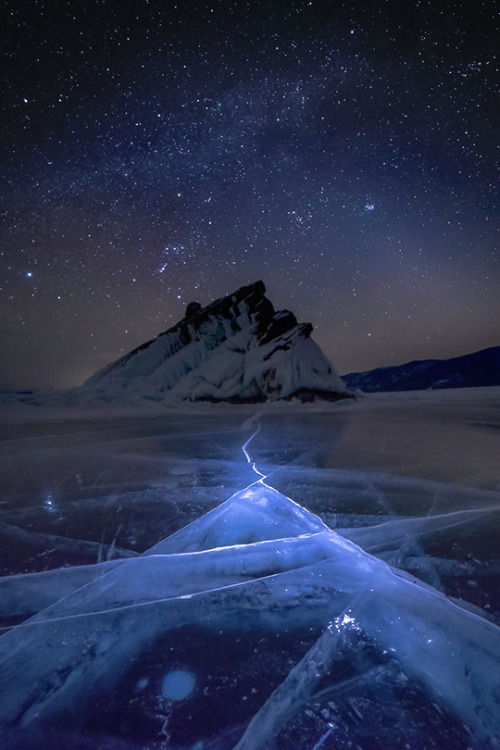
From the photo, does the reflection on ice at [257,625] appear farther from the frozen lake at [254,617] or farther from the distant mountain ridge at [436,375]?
the distant mountain ridge at [436,375]

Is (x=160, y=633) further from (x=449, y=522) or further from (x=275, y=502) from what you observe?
(x=449, y=522)

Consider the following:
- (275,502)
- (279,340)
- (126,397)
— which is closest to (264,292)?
(279,340)

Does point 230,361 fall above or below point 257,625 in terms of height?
above

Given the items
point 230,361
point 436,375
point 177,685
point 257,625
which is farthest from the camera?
point 436,375

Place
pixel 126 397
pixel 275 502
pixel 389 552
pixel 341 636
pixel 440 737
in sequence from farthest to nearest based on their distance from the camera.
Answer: pixel 126 397, pixel 275 502, pixel 389 552, pixel 341 636, pixel 440 737

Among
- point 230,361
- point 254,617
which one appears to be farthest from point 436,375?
point 254,617

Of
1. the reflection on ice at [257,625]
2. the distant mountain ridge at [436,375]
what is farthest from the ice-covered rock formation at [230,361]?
the distant mountain ridge at [436,375]

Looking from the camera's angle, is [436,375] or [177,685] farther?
[436,375]

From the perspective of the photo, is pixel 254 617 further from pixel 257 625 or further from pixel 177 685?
pixel 177 685
